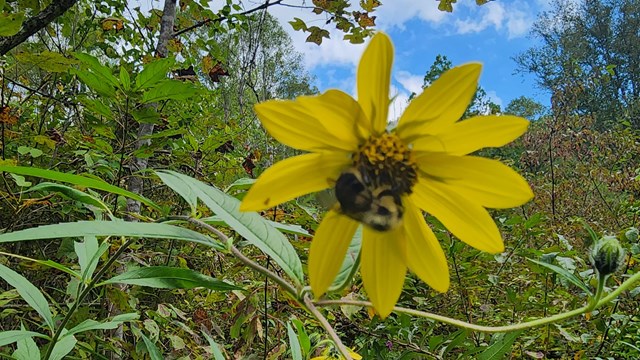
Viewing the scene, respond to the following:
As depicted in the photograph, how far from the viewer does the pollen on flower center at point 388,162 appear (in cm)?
51

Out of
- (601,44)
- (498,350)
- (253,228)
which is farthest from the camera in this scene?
(601,44)

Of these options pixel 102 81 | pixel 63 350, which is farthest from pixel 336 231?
pixel 102 81

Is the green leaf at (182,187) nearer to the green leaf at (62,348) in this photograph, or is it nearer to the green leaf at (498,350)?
the green leaf at (62,348)

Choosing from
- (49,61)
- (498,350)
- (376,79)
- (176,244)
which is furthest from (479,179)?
(176,244)

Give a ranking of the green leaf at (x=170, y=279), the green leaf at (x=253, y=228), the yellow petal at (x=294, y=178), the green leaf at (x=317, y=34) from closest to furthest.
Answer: the yellow petal at (x=294, y=178), the green leaf at (x=253, y=228), the green leaf at (x=170, y=279), the green leaf at (x=317, y=34)

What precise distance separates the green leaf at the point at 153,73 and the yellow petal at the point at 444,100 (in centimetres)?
70

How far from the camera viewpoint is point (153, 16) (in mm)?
2902

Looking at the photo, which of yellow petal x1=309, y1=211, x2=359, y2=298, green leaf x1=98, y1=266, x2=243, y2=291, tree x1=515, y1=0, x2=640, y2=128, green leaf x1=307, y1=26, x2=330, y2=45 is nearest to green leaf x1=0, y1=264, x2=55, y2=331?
green leaf x1=98, y1=266, x2=243, y2=291

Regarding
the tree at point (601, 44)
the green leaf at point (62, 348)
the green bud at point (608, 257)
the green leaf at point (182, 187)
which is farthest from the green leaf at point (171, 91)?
the tree at point (601, 44)

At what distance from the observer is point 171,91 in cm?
109

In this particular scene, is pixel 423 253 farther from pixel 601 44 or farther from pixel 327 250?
pixel 601 44

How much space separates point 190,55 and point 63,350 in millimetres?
2548

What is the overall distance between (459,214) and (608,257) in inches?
10.1

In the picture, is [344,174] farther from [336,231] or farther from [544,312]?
[544,312]
